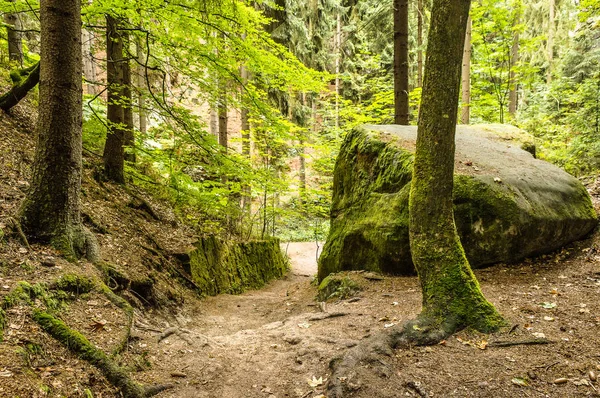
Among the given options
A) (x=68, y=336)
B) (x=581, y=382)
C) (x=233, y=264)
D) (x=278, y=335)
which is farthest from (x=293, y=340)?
(x=233, y=264)

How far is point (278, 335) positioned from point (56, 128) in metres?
3.50

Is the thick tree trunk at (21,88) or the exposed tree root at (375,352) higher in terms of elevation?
the thick tree trunk at (21,88)

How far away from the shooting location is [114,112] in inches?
267

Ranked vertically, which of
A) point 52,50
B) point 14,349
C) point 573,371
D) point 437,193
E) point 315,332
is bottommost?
point 315,332

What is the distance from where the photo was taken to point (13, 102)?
631 cm

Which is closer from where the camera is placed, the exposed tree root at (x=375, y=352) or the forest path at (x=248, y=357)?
the exposed tree root at (x=375, y=352)

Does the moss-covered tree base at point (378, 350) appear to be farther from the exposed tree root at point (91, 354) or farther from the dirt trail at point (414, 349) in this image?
the exposed tree root at point (91, 354)

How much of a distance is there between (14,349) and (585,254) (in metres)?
6.89

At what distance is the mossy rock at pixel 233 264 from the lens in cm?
750

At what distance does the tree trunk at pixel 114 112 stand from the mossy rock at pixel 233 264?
2.47m

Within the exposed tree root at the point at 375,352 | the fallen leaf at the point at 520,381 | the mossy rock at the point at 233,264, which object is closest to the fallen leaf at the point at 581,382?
the fallen leaf at the point at 520,381

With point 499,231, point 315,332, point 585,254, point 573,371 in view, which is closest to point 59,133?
point 315,332

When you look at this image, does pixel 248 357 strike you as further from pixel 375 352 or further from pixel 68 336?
pixel 68 336

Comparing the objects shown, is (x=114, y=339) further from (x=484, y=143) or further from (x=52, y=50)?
(x=484, y=143)
